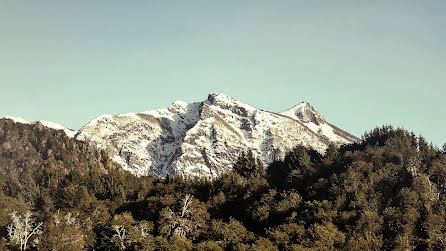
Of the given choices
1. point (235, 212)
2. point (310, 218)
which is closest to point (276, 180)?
point (235, 212)

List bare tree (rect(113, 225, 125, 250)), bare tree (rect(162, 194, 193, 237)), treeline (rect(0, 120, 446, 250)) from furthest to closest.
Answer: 1. bare tree (rect(162, 194, 193, 237))
2. bare tree (rect(113, 225, 125, 250))
3. treeline (rect(0, 120, 446, 250))

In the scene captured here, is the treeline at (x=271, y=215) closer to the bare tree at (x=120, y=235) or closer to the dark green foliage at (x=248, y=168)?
the bare tree at (x=120, y=235)

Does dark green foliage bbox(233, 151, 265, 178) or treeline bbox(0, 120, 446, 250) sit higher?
dark green foliage bbox(233, 151, 265, 178)

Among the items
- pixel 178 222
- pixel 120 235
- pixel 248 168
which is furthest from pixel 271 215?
pixel 248 168

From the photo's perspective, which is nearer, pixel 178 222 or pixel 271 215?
pixel 178 222

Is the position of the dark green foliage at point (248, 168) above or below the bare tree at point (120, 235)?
above

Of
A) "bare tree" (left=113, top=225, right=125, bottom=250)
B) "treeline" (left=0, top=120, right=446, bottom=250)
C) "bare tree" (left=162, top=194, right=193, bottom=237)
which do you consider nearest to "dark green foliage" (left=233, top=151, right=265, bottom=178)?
"treeline" (left=0, top=120, right=446, bottom=250)

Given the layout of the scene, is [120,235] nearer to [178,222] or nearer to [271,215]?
[178,222]

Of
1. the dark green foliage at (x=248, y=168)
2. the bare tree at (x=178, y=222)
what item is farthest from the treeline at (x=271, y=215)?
the dark green foliage at (x=248, y=168)

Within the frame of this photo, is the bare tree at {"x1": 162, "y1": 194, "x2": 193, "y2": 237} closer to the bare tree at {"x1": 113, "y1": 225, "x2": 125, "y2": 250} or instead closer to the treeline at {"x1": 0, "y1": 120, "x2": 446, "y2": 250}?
the treeline at {"x1": 0, "y1": 120, "x2": 446, "y2": 250}

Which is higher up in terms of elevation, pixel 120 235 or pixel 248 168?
pixel 248 168

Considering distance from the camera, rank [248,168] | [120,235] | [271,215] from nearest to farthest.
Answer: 1. [120,235]
2. [271,215]
3. [248,168]

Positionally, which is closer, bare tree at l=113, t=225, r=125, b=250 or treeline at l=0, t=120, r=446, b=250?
treeline at l=0, t=120, r=446, b=250

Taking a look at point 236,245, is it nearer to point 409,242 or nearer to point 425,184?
point 409,242
